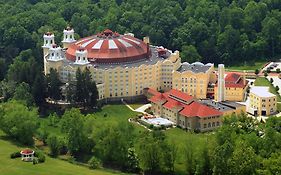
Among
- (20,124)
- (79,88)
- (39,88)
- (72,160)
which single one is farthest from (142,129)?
(39,88)

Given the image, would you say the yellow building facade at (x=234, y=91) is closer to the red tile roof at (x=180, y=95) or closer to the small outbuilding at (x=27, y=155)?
the red tile roof at (x=180, y=95)

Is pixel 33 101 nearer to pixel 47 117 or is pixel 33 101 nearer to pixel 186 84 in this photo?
pixel 47 117

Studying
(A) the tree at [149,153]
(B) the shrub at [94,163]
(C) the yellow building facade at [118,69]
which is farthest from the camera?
(C) the yellow building facade at [118,69]

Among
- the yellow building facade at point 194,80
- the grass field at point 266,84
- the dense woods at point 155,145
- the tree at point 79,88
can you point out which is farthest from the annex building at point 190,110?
the grass field at point 266,84

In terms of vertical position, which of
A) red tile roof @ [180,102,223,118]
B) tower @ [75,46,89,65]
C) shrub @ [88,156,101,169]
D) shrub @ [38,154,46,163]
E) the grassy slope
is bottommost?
shrub @ [88,156,101,169]

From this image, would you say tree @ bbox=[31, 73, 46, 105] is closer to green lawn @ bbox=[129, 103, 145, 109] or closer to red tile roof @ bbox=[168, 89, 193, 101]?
green lawn @ bbox=[129, 103, 145, 109]

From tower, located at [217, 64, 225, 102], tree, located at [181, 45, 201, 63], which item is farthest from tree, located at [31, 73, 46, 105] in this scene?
tree, located at [181, 45, 201, 63]

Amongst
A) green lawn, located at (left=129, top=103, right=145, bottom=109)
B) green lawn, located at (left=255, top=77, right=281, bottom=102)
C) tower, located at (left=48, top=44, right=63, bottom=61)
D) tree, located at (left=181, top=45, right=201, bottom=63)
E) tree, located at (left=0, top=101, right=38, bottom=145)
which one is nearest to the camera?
tree, located at (left=0, top=101, right=38, bottom=145)
